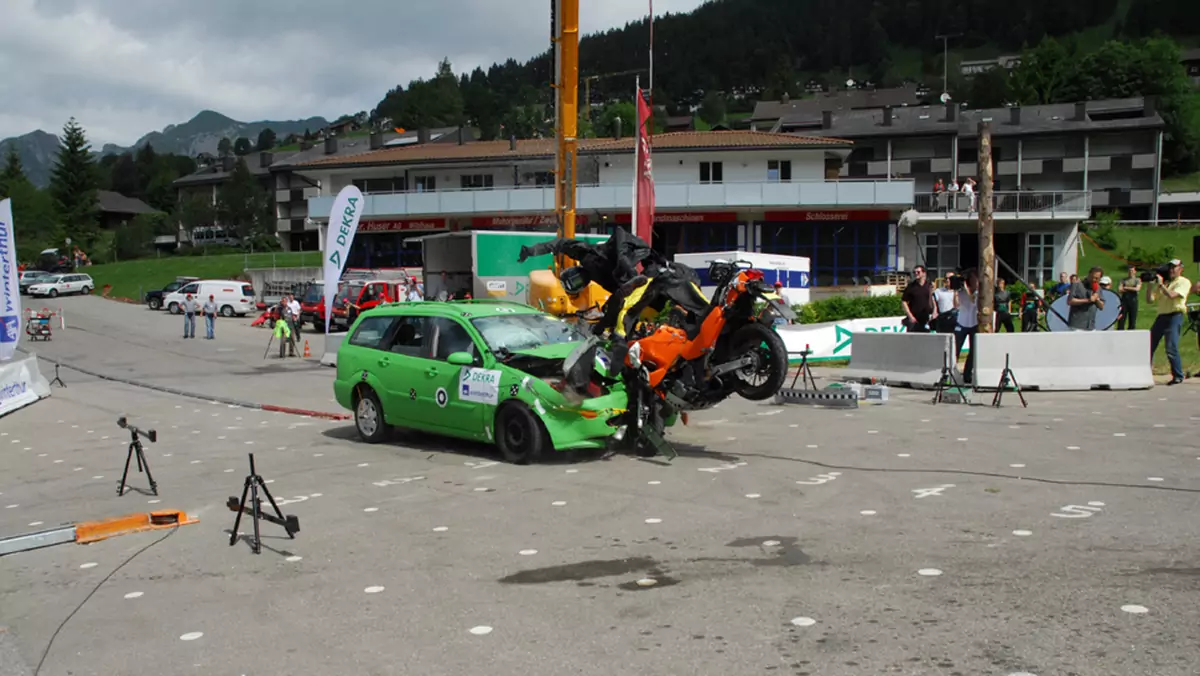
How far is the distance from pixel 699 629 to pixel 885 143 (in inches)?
2648

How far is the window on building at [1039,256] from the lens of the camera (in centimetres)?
4931

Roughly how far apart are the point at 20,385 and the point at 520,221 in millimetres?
33627

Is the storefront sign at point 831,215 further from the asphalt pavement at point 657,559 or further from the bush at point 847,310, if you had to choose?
the asphalt pavement at point 657,559

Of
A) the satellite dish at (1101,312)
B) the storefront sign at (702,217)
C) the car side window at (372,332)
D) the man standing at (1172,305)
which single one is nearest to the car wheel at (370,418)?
the car side window at (372,332)

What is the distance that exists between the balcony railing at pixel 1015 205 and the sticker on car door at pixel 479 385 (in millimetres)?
41828

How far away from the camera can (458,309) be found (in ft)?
36.8

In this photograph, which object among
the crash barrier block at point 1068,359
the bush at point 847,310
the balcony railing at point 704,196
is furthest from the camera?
the balcony railing at point 704,196

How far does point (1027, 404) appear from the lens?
1356cm

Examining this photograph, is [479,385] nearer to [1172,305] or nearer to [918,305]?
[918,305]

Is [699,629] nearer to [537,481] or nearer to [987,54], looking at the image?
[537,481]

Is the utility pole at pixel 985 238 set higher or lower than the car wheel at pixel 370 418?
higher

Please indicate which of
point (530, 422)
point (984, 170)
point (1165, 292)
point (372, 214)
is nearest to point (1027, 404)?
point (1165, 292)

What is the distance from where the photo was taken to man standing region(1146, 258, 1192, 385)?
14.9 m

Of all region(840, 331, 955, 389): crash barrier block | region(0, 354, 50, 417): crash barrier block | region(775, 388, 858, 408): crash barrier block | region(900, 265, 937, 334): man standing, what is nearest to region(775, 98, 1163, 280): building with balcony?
region(900, 265, 937, 334): man standing
